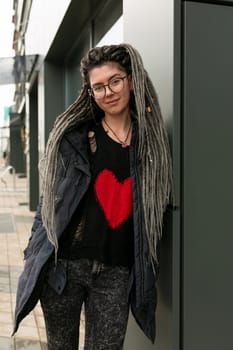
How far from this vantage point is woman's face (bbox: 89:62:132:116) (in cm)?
208

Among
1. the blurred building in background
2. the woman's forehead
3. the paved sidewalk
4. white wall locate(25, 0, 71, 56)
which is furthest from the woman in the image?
white wall locate(25, 0, 71, 56)

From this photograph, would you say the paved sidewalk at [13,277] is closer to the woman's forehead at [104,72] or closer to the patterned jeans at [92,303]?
the patterned jeans at [92,303]

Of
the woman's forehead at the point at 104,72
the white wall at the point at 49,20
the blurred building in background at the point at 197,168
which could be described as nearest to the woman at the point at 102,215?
the woman's forehead at the point at 104,72

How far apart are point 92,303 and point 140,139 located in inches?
30.5

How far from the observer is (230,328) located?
2500 mm

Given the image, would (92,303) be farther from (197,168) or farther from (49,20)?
(49,20)

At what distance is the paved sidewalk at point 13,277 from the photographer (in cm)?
401

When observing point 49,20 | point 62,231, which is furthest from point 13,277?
point 62,231

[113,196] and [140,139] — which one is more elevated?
[140,139]

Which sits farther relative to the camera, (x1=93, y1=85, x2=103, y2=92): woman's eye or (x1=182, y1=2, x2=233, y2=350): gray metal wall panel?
(x1=182, y1=2, x2=233, y2=350): gray metal wall panel

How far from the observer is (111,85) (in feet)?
6.84

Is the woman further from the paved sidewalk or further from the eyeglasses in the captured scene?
the paved sidewalk

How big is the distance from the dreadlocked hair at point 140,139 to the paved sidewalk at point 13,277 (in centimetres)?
218

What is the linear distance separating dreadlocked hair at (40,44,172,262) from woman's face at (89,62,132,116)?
3cm
